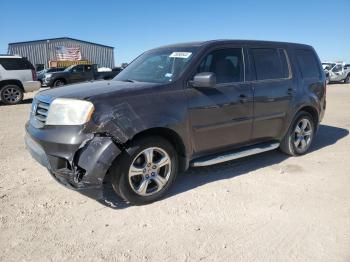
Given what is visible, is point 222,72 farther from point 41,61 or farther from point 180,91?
point 41,61

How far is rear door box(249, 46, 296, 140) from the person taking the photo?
5242 mm

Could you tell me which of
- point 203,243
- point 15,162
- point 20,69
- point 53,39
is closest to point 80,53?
point 53,39

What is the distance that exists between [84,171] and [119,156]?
1.28ft

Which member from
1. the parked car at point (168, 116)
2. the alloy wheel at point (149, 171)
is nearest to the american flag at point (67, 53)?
the parked car at point (168, 116)

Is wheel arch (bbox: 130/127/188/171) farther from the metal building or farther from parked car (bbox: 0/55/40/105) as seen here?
the metal building

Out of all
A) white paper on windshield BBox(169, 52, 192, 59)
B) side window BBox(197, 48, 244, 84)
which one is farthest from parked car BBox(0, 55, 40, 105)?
side window BBox(197, 48, 244, 84)

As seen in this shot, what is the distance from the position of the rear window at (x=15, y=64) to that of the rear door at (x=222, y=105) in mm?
11555

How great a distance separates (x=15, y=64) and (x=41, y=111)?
37.1ft

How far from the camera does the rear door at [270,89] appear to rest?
524cm

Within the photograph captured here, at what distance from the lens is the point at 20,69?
14.3 m

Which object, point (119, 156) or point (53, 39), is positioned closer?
point (119, 156)

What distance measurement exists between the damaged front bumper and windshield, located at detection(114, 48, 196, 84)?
1210 millimetres

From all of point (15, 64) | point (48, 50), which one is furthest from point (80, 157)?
point (48, 50)

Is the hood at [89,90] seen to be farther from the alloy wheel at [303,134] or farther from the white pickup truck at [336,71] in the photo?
the white pickup truck at [336,71]
